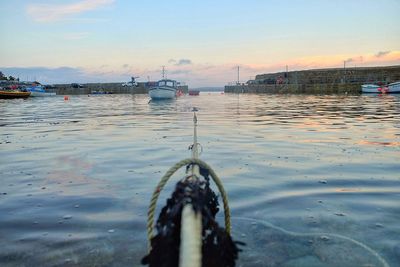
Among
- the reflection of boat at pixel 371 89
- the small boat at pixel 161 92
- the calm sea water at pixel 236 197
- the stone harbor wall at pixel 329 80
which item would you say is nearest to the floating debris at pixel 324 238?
the calm sea water at pixel 236 197

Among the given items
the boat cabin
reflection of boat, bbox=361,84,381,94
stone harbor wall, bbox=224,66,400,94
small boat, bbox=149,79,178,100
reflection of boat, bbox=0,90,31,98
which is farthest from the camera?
stone harbor wall, bbox=224,66,400,94

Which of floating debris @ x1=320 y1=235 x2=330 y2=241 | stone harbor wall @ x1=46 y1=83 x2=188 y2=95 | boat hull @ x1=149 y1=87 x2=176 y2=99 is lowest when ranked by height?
floating debris @ x1=320 y1=235 x2=330 y2=241

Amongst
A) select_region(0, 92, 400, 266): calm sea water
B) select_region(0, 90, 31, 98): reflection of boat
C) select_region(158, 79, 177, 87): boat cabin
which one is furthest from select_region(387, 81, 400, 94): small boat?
select_region(0, 90, 31, 98): reflection of boat

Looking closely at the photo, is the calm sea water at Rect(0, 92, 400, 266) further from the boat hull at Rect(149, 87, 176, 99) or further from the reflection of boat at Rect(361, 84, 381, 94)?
the reflection of boat at Rect(361, 84, 381, 94)

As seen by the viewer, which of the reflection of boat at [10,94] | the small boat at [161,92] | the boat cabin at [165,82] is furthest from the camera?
the boat cabin at [165,82]

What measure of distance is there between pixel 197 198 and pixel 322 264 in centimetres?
329

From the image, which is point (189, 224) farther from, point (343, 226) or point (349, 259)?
point (343, 226)

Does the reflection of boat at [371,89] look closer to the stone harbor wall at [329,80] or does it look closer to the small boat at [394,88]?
the small boat at [394,88]

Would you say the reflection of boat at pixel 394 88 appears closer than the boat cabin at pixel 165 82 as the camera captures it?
No

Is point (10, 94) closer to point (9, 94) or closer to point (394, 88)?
point (9, 94)

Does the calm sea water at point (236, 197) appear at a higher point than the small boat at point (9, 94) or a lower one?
lower

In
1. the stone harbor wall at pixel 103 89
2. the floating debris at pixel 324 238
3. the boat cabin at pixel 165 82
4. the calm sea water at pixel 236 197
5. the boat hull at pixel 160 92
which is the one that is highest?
the stone harbor wall at pixel 103 89

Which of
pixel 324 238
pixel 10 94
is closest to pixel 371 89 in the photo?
pixel 10 94

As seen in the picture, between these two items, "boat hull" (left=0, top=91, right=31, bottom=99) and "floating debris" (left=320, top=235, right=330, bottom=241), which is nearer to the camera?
"floating debris" (left=320, top=235, right=330, bottom=241)
